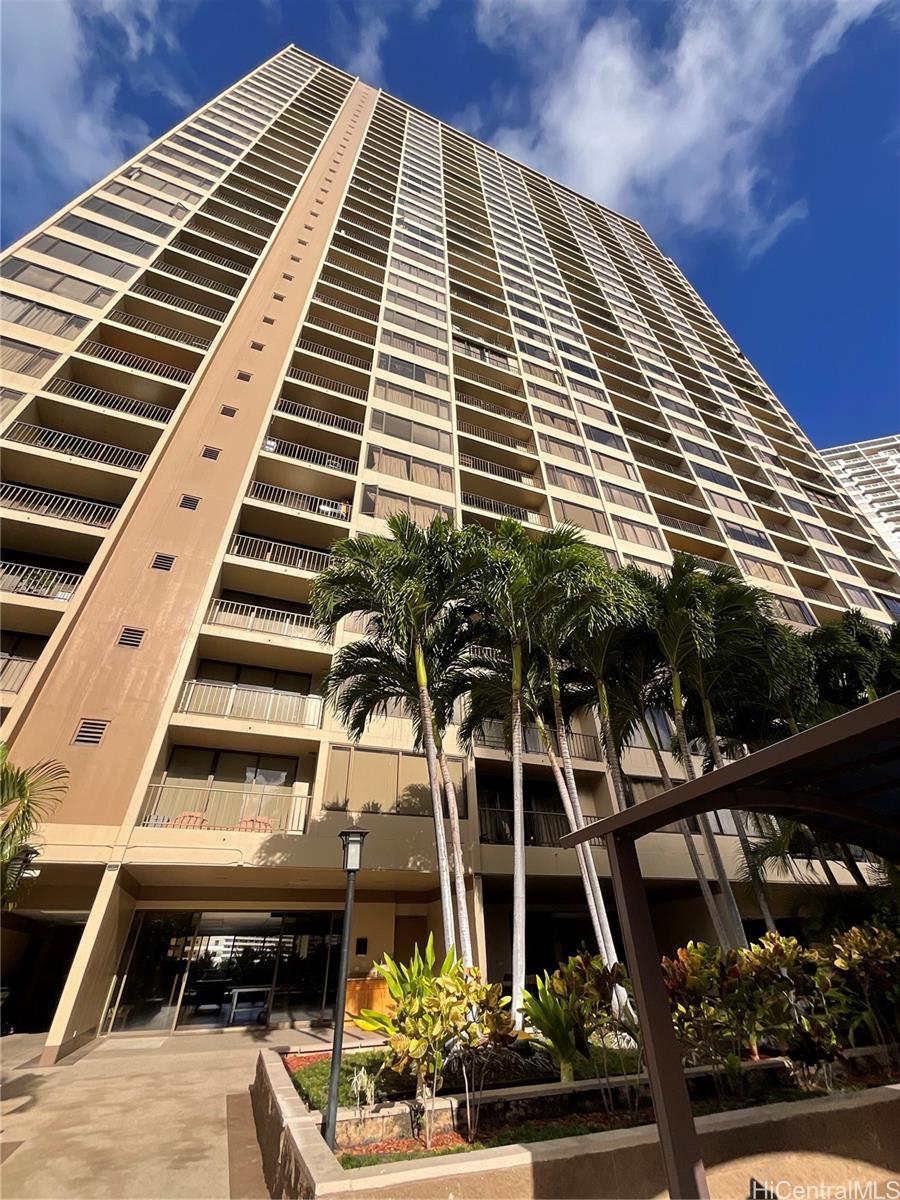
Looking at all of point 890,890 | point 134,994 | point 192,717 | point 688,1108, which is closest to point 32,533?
point 192,717

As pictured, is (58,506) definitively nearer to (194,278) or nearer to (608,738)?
(194,278)

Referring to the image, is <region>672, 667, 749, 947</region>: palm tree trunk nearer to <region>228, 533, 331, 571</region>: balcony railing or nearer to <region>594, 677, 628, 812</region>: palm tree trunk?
<region>594, 677, 628, 812</region>: palm tree trunk

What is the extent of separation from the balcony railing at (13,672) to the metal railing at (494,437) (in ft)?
67.0

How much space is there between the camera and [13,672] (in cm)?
1384

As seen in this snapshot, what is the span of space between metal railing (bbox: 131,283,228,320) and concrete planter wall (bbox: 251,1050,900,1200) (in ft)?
90.8

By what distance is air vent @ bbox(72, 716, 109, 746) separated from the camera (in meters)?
13.3

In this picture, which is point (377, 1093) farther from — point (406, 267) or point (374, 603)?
point (406, 267)

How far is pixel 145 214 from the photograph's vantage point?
26656 millimetres

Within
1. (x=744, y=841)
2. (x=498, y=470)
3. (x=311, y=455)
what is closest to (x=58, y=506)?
(x=311, y=455)

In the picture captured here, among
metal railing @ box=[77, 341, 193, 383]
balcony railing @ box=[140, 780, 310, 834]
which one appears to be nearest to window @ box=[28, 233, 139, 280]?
metal railing @ box=[77, 341, 193, 383]

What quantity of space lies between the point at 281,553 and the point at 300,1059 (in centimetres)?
1524

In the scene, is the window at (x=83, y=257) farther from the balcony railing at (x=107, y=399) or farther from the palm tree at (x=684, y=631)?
the palm tree at (x=684, y=631)

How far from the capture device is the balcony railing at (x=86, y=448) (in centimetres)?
1823

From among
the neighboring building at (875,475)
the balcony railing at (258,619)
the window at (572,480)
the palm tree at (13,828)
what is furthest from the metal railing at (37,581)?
the neighboring building at (875,475)
